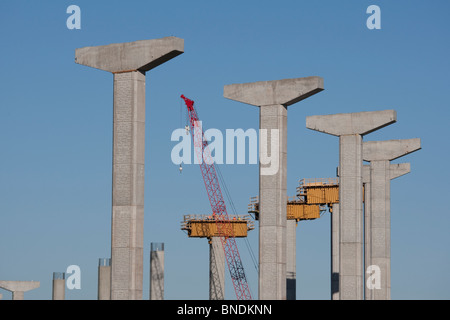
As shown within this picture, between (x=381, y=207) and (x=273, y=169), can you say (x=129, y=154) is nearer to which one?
(x=273, y=169)

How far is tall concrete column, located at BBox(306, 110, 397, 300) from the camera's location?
60219mm

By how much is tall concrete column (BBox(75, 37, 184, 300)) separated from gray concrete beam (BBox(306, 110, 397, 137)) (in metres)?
18.4

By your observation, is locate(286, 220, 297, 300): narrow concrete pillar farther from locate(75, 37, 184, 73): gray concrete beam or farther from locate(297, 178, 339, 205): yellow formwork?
locate(75, 37, 184, 73): gray concrete beam

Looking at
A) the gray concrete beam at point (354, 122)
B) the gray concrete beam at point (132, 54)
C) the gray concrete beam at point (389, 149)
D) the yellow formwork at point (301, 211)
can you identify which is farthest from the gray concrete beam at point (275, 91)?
the yellow formwork at point (301, 211)

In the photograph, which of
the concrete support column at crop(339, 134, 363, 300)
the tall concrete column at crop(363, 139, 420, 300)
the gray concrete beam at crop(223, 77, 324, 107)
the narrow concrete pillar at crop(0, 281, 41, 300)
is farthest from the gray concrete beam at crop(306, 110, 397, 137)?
the narrow concrete pillar at crop(0, 281, 41, 300)

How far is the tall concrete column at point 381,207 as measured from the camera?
235 feet

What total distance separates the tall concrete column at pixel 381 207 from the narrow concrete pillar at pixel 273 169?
21.1 metres

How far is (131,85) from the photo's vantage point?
146 ft

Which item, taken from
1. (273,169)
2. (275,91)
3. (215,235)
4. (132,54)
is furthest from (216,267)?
(132,54)

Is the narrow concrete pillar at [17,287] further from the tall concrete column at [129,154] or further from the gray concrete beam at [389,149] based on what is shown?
the tall concrete column at [129,154]

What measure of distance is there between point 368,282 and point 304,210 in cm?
1550

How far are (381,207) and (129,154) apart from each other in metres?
32.8
